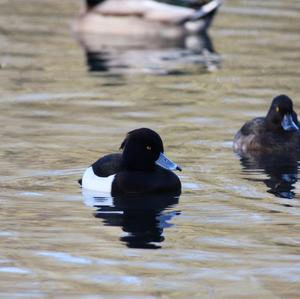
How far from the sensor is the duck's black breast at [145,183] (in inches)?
554

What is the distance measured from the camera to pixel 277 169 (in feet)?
51.9

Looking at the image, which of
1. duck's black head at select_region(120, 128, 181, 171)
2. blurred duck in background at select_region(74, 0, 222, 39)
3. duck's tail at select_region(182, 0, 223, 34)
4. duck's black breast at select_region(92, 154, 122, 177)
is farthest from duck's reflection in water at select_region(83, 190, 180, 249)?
duck's tail at select_region(182, 0, 223, 34)

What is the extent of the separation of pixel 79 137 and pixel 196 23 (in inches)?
451

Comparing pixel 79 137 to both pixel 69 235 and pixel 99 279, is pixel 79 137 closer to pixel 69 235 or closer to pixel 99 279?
pixel 69 235

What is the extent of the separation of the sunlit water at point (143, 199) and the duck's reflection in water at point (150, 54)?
0.08 metres

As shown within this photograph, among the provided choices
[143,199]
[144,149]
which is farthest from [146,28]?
[143,199]

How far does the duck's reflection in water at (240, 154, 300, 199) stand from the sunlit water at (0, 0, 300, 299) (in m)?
0.05

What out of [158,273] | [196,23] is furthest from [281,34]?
[158,273]

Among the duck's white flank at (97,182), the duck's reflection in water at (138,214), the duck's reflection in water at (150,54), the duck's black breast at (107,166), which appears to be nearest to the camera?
the duck's reflection in water at (138,214)

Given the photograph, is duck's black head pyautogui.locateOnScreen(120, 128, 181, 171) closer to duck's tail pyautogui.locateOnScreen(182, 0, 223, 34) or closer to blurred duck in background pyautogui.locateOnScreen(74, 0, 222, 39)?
blurred duck in background pyautogui.locateOnScreen(74, 0, 222, 39)

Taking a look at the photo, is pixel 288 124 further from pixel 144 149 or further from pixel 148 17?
pixel 148 17

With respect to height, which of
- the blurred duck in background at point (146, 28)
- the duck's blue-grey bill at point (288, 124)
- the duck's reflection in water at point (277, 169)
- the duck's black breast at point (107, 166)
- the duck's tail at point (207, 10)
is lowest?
the blurred duck in background at point (146, 28)

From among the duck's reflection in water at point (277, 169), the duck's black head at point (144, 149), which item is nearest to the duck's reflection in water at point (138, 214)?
the duck's black head at point (144, 149)

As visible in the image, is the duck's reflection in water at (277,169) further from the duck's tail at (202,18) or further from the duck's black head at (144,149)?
the duck's tail at (202,18)
